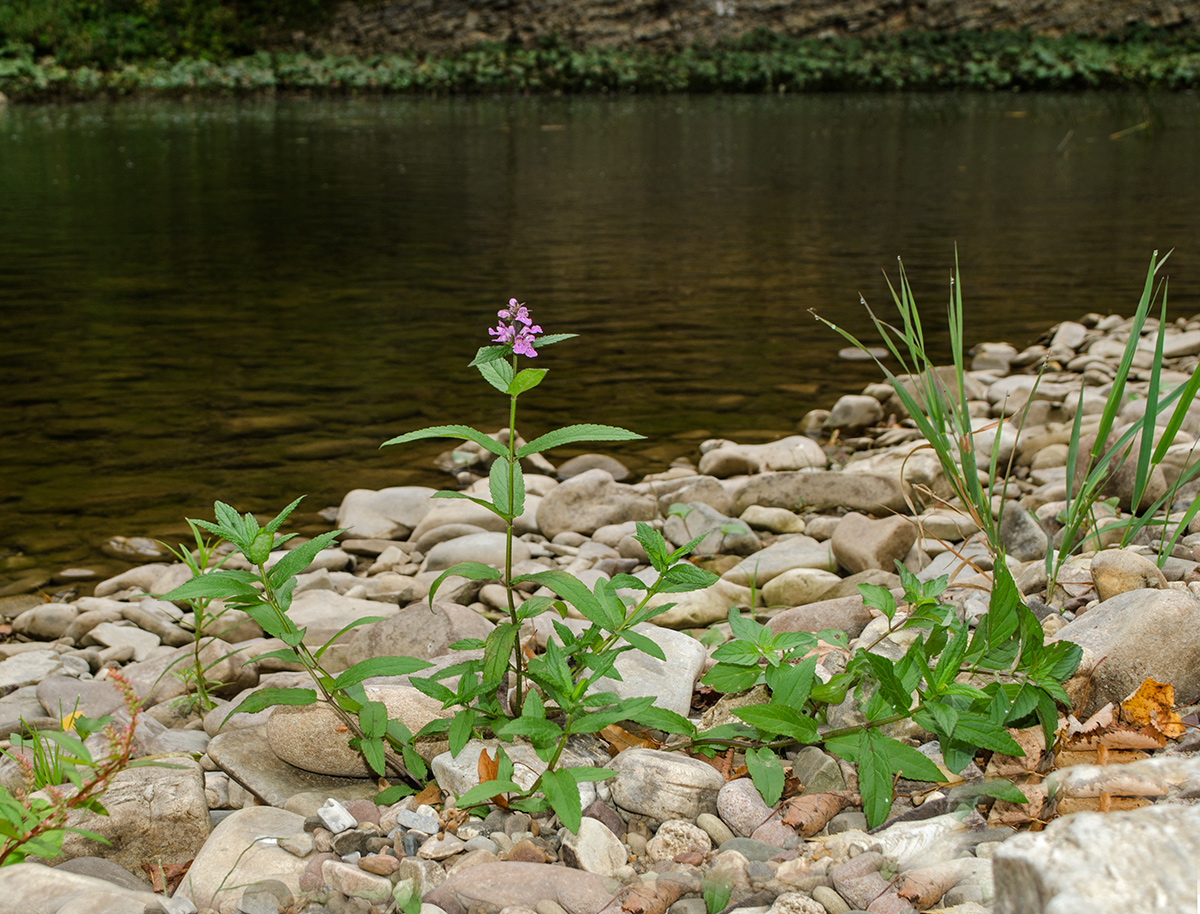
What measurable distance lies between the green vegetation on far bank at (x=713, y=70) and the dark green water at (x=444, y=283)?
10.7 meters

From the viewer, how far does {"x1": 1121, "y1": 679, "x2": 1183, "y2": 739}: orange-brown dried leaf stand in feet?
4.84

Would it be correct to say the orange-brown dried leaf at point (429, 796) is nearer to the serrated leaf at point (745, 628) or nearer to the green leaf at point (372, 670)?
the green leaf at point (372, 670)

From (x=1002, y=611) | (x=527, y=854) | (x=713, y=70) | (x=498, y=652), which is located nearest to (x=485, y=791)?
(x=527, y=854)

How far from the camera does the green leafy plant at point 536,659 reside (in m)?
1.46

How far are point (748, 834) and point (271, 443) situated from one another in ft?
10.2

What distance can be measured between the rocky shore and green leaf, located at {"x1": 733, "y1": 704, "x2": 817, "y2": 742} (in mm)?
74

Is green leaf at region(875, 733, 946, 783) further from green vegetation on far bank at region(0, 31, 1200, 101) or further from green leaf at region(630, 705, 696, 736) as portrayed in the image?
green vegetation on far bank at region(0, 31, 1200, 101)

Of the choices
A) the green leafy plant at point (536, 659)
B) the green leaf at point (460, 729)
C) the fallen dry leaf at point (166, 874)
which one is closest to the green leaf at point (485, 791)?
the green leafy plant at point (536, 659)

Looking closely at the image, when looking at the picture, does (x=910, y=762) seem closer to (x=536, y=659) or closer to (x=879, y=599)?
(x=879, y=599)

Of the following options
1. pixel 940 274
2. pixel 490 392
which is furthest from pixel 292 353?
pixel 940 274

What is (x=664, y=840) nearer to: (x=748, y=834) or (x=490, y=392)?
(x=748, y=834)

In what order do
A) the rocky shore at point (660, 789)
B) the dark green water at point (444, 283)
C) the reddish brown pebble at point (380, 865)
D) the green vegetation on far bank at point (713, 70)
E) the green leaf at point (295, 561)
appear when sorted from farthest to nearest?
the green vegetation on far bank at point (713, 70), the dark green water at point (444, 283), the green leaf at point (295, 561), the reddish brown pebble at point (380, 865), the rocky shore at point (660, 789)

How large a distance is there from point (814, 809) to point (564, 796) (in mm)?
374

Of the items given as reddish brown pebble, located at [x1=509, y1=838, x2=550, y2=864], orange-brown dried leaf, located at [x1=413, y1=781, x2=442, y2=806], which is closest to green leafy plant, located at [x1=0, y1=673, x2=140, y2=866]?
orange-brown dried leaf, located at [x1=413, y1=781, x2=442, y2=806]
